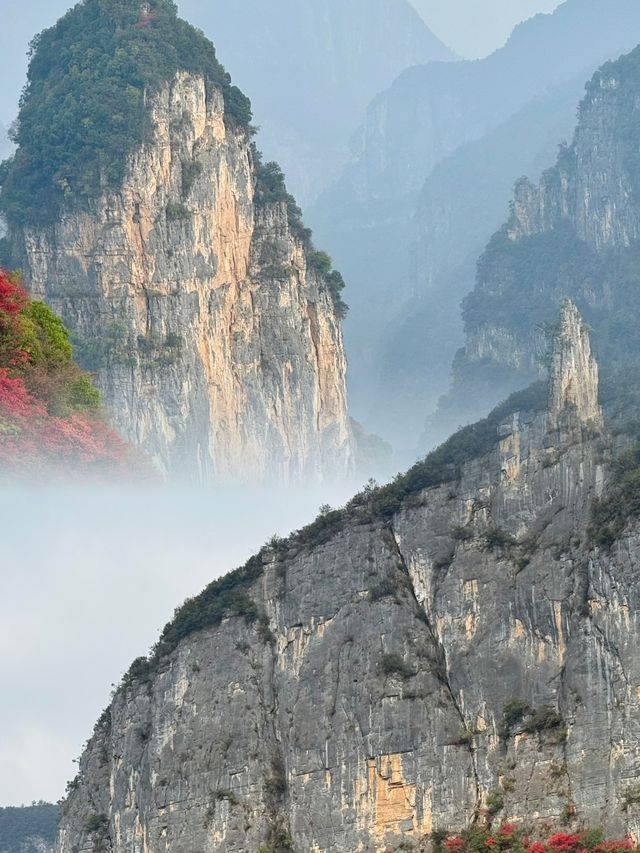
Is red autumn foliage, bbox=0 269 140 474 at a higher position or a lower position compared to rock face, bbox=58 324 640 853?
higher

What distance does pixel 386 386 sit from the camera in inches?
7392

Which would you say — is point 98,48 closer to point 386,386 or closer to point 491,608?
point 491,608

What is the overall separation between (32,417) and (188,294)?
40633 millimetres

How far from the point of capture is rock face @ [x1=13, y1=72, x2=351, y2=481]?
101 m

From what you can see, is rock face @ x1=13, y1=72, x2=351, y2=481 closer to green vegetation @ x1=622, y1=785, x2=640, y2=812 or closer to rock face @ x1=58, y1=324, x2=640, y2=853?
rock face @ x1=58, y1=324, x2=640, y2=853

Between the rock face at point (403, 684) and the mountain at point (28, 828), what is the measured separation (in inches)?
820

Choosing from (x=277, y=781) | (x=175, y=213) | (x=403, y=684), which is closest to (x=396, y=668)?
(x=403, y=684)

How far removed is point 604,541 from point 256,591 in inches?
468

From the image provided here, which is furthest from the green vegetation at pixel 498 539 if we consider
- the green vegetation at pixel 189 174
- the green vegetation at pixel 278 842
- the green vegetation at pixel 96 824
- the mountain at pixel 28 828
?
the green vegetation at pixel 189 174

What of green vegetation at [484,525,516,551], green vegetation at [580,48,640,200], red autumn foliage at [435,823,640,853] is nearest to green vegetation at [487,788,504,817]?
red autumn foliage at [435,823,640,853]

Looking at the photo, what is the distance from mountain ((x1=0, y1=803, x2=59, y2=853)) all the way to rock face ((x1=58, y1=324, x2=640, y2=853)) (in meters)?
20.8

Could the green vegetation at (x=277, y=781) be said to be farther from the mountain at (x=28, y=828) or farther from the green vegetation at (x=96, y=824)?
the mountain at (x=28, y=828)

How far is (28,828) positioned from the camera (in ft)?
330

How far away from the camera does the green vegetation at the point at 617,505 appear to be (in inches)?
2771
